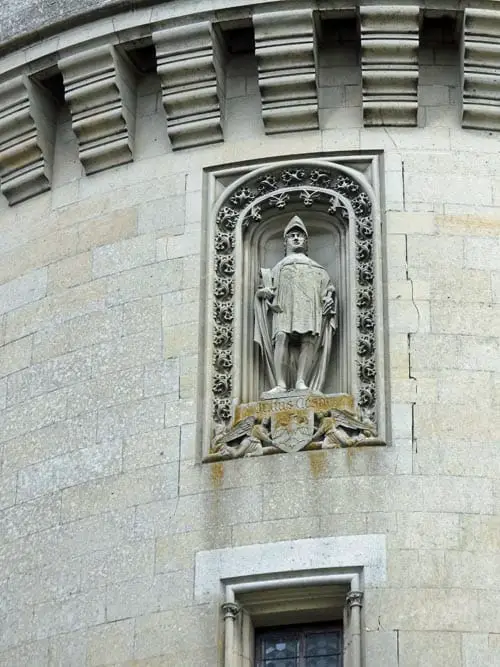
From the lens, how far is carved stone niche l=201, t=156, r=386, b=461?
18.6 meters

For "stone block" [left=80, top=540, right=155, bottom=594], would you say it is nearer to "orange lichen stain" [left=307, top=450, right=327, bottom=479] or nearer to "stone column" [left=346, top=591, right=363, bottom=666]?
"orange lichen stain" [left=307, top=450, right=327, bottom=479]

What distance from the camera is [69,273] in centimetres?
2016

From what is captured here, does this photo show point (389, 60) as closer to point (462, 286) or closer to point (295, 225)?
point (295, 225)

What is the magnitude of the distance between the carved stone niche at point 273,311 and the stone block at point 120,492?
15.5 inches

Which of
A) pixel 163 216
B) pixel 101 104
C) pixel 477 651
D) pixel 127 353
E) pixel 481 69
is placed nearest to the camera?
pixel 477 651

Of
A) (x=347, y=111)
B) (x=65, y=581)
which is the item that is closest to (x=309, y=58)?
(x=347, y=111)

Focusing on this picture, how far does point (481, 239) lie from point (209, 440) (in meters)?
2.76

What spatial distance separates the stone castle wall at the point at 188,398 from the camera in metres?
17.9

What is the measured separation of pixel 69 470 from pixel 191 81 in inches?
141

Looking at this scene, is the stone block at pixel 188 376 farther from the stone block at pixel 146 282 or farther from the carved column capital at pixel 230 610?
the carved column capital at pixel 230 610

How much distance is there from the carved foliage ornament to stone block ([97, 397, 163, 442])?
1.48 ft

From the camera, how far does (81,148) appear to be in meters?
20.7

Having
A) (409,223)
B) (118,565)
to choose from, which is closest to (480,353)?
(409,223)

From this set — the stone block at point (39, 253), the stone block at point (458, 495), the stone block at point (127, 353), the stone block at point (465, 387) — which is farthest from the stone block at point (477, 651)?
the stone block at point (39, 253)
